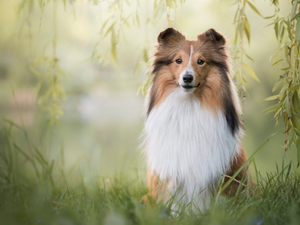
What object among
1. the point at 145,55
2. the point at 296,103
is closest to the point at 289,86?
Answer: the point at 296,103

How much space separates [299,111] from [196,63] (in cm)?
84

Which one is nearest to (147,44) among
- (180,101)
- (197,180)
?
(180,101)

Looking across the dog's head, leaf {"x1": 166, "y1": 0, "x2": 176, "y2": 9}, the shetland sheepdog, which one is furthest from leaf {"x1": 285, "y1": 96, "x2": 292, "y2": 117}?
leaf {"x1": 166, "y1": 0, "x2": 176, "y2": 9}

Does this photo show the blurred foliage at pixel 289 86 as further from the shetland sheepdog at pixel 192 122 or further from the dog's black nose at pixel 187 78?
the dog's black nose at pixel 187 78

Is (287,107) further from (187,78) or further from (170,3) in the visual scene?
(170,3)

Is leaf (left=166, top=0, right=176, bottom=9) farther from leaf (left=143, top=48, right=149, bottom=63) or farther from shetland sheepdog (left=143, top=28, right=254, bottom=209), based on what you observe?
leaf (left=143, top=48, right=149, bottom=63)

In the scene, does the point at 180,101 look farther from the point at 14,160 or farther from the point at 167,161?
the point at 14,160

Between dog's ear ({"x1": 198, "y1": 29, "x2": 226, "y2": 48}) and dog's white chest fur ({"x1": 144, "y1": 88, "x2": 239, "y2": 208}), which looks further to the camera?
dog's ear ({"x1": 198, "y1": 29, "x2": 226, "y2": 48})

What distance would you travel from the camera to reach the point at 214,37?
2.67m

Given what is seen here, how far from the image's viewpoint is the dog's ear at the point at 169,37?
2.69 meters

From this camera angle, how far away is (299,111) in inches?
90.4

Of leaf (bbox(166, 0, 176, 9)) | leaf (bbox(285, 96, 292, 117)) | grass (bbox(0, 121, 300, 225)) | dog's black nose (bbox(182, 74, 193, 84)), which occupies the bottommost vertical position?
grass (bbox(0, 121, 300, 225))

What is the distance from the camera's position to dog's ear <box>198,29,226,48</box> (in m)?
2.65

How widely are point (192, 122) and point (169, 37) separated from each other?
752 mm
